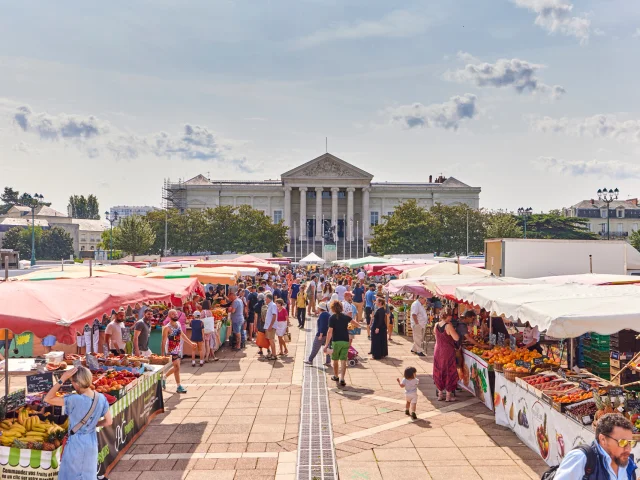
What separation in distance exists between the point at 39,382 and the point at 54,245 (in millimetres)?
91942

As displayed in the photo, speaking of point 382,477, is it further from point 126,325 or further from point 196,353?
point 126,325

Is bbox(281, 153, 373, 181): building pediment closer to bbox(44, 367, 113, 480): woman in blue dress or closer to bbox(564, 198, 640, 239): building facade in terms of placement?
bbox(564, 198, 640, 239): building facade

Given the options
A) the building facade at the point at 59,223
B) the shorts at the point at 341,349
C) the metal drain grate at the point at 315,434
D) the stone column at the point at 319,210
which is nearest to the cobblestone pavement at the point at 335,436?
the metal drain grate at the point at 315,434

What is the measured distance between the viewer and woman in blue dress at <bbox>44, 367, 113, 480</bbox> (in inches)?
234

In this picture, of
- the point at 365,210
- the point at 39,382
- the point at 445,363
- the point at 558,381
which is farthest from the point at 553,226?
the point at 39,382

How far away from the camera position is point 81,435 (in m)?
6.02

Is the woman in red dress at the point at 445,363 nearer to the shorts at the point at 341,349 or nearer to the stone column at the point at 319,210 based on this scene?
the shorts at the point at 341,349

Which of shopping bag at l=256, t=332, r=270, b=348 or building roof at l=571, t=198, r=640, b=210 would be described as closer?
shopping bag at l=256, t=332, r=270, b=348

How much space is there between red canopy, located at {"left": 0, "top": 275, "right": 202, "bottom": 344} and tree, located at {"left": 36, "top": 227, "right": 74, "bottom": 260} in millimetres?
88081

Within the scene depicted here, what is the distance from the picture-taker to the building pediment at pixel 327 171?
93875 millimetres

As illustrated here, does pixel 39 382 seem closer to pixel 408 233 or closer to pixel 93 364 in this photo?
pixel 93 364

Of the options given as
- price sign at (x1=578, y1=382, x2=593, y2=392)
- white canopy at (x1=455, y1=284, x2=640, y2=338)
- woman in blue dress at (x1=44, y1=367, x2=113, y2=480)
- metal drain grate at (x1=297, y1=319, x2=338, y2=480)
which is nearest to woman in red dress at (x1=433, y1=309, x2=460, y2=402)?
white canopy at (x1=455, y1=284, x2=640, y2=338)

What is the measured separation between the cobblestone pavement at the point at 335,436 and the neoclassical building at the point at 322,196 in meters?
81.1

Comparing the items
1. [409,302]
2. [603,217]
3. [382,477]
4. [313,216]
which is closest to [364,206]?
A: [313,216]
